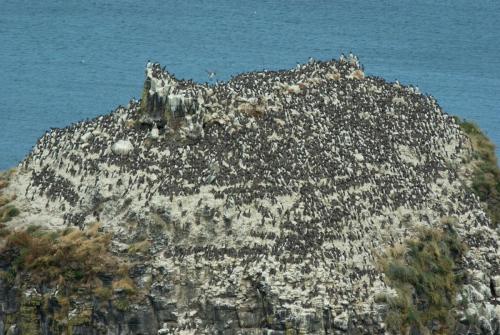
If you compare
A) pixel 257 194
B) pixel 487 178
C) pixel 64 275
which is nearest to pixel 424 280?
pixel 257 194

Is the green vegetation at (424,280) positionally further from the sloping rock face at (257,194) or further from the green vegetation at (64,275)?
the green vegetation at (64,275)

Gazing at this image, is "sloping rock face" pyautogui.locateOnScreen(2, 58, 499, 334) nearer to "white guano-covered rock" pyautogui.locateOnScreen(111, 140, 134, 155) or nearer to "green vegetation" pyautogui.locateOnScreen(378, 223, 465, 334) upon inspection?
"white guano-covered rock" pyautogui.locateOnScreen(111, 140, 134, 155)

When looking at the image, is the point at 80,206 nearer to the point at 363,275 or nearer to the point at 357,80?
the point at 363,275

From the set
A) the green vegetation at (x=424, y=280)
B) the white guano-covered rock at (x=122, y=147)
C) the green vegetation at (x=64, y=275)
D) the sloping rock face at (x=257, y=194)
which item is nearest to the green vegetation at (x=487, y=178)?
the sloping rock face at (x=257, y=194)

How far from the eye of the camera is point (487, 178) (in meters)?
123

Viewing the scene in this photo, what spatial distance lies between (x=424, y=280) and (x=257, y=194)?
13.9 m

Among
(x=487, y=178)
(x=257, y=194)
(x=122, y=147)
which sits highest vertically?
(x=487, y=178)

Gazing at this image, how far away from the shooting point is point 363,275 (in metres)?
101

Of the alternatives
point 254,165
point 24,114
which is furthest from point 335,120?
point 24,114

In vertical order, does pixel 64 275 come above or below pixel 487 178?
below

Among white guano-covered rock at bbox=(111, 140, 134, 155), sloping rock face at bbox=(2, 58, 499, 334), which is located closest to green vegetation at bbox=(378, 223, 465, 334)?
sloping rock face at bbox=(2, 58, 499, 334)

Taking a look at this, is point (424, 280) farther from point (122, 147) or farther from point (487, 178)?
point (122, 147)

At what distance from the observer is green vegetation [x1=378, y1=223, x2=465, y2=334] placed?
329 ft

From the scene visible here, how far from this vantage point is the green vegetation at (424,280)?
100 m
